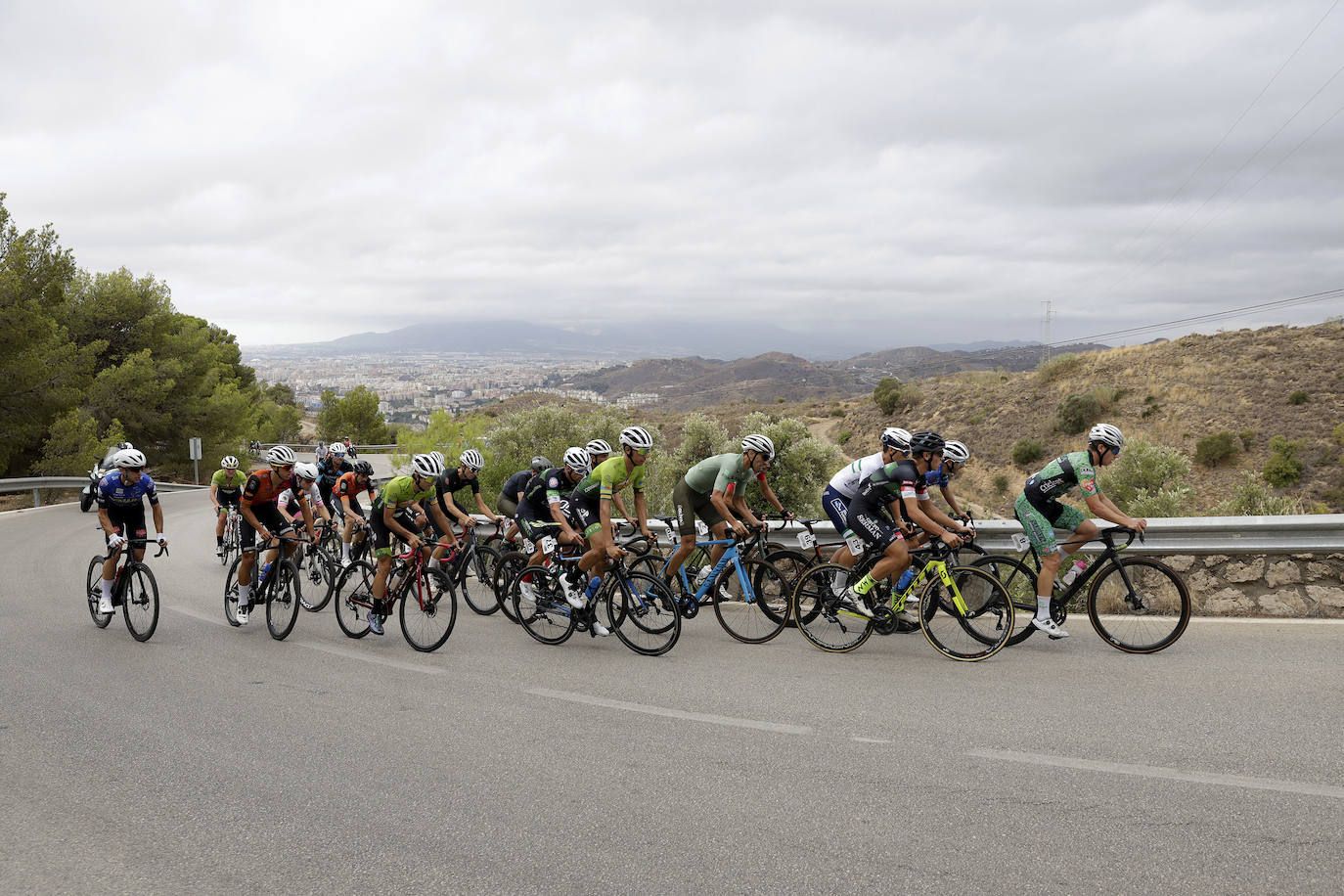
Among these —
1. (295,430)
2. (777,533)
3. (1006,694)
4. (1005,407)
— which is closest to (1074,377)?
(1005,407)

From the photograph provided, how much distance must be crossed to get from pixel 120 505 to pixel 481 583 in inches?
149

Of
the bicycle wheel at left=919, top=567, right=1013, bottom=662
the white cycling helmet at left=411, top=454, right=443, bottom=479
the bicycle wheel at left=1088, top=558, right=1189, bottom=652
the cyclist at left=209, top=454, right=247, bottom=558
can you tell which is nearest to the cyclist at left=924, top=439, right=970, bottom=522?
the bicycle wheel at left=919, top=567, right=1013, bottom=662

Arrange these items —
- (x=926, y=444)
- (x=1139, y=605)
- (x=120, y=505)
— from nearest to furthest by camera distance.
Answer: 1. (x=1139, y=605)
2. (x=926, y=444)
3. (x=120, y=505)

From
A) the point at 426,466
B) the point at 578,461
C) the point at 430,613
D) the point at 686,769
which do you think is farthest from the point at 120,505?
the point at 686,769

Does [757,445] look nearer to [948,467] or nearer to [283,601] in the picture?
[948,467]

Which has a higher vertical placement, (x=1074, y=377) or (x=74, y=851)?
(x=1074, y=377)

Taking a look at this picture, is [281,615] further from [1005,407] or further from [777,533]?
[1005,407]

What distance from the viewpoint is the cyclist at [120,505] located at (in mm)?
8219

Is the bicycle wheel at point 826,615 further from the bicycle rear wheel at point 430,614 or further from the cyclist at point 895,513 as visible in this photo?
the bicycle rear wheel at point 430,614

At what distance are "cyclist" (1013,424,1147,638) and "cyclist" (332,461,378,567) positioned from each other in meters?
7.11

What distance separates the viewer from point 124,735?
5500 mm

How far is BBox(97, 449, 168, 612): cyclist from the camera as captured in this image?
8219 mm

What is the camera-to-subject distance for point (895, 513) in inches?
294

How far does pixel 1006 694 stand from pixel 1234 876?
242cm
